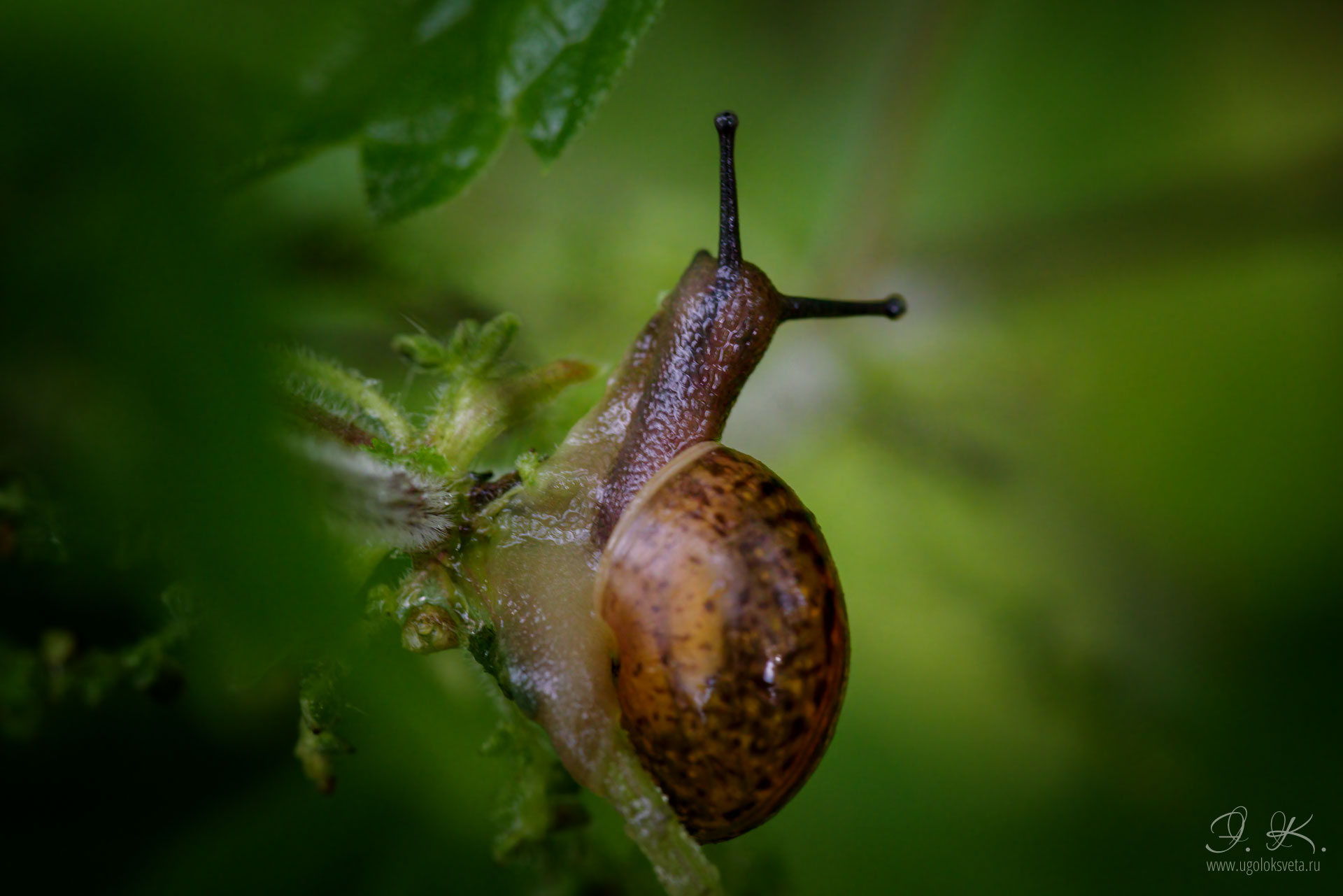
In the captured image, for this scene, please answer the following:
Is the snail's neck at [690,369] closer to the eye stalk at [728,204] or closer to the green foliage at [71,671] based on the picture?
the eye stalk at [728,204]

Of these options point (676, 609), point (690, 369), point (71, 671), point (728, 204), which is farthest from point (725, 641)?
point (71, 671)

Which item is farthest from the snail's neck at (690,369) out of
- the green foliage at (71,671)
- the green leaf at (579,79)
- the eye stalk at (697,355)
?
the green foliage at (71,671)

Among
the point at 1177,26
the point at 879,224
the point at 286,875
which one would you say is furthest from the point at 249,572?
the point at 1177,26

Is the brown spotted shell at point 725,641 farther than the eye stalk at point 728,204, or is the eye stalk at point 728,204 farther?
the eye stalk at point 728,204

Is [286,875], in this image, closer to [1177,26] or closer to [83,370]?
[83,370]

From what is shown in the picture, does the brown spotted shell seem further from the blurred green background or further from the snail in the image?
the blurred green background

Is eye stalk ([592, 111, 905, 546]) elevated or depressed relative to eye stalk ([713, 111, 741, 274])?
depressed

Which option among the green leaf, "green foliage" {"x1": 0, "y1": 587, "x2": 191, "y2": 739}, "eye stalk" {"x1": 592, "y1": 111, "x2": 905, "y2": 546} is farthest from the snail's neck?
"green foliage" {"x1": 0, "y1": 587, "x2": 191, "y2": 739}
